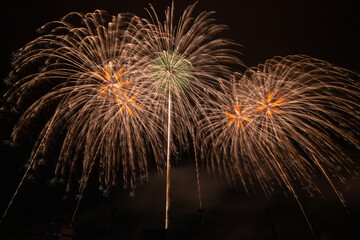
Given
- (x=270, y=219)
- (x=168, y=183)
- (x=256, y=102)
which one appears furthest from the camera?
(x=270, y=219)

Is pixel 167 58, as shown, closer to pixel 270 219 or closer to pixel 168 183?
pixel 168 183

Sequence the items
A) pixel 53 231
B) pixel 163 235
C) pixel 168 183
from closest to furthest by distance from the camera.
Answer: pixel 163 235
pixel 168 183
pixel 53 231

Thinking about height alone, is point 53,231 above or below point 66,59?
below

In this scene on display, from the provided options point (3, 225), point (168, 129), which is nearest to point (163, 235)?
point (168, 129)

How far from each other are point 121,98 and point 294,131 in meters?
12.3

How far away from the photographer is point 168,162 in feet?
44.7

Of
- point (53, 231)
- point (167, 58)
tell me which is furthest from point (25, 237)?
point (167, 58)

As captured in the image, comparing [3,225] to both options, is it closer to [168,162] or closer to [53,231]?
[53,231]

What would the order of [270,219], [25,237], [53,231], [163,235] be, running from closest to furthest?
[163,235] → [270,219] → [53,231] → [25,237]

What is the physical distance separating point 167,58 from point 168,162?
7000 millimetres

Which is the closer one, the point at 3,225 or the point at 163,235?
the point at 163,235

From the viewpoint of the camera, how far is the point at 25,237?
23141 millimetres

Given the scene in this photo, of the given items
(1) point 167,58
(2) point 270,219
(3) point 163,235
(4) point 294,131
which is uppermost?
(1) point 167,58

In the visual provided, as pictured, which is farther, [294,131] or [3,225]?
[3,225]
